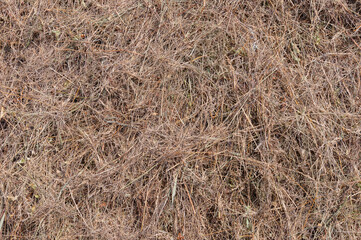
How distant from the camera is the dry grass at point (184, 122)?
2.36 metres

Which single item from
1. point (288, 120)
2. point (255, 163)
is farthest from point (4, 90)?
point (288, 120)

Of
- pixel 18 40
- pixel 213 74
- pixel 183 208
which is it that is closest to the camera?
pixel 183 208

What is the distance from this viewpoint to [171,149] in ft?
7.73

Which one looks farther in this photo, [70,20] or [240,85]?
[70,20]

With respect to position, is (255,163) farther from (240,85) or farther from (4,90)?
(4,90)

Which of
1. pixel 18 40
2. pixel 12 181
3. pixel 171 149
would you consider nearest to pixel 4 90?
pixel 18 40

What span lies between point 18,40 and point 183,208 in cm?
176

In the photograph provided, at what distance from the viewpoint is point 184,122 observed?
246 centimetres

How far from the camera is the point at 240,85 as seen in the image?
2.46 metres

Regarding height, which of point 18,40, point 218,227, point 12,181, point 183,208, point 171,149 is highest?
point 18,40

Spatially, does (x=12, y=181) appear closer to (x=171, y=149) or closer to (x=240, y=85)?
(x=171, y=149)

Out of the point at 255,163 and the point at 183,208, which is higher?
the point at 255,163

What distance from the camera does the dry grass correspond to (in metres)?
2.36

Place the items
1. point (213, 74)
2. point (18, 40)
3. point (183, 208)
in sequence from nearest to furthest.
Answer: point (183, 208) < point (213, 74) < point (18, 40)
